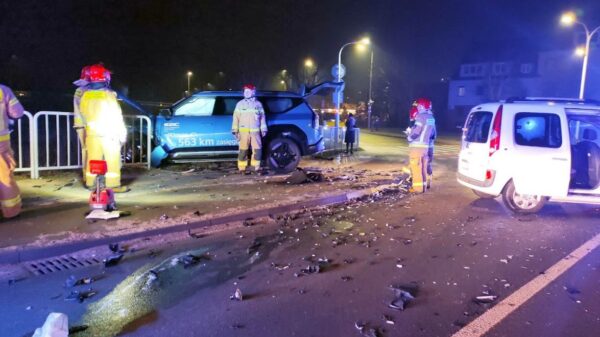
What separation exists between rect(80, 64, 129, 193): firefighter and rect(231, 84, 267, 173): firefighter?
3.62m

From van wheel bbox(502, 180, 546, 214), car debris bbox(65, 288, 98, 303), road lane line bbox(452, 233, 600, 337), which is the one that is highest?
van wheel bbox(502, 180, 546, 214)

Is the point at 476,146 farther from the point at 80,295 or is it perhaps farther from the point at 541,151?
the point at 80,295

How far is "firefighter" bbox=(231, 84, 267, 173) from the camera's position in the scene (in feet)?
36.7

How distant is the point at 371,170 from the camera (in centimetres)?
1373

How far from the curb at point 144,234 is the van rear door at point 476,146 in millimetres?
2270

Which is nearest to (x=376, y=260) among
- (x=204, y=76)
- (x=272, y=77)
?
(x=272, y=77)

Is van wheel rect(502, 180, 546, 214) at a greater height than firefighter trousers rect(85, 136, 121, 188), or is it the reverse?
firefighter trousers rect(85, 136, 121, 188)

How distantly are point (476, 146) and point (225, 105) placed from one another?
20.0ft

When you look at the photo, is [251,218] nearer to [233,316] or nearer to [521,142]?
[233,316]

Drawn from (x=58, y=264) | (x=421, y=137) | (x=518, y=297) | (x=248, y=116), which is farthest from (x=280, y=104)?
(x=518, y=297)

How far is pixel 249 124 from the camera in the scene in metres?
11.2

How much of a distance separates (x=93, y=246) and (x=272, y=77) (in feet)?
146

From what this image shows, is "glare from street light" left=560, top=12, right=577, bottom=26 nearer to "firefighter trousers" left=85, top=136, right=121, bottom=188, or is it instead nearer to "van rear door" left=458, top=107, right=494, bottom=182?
"van rear door" left=458, top=107, right=494, bottom=182

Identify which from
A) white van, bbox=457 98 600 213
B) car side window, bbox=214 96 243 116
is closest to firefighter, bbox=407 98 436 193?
white van, bbox=457 98 600 213
